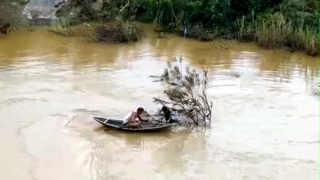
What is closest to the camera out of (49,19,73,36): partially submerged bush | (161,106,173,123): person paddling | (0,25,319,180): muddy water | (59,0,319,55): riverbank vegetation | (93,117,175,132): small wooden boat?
(0,25,319,180): muddy water

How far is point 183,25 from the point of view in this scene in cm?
1716

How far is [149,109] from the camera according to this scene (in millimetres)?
10656

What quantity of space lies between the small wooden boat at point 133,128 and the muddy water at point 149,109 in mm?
117

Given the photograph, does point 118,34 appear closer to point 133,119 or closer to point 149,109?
point 149,109

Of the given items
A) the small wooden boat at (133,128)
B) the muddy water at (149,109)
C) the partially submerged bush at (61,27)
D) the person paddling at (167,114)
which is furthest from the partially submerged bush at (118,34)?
the small wooden boat at (133,128)

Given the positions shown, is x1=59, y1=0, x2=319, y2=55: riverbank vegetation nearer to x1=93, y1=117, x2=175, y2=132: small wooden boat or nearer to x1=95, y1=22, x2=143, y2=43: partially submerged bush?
x1=95, y1=22, x2=143, y2=43: partially submerged bush

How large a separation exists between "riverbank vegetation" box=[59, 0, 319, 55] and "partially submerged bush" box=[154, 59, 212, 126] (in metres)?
3.03

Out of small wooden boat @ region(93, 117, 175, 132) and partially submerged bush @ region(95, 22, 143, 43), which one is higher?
partially submerged bush @ region(95, 22, 143, 43)

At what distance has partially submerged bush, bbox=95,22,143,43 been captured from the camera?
16000 millimetres

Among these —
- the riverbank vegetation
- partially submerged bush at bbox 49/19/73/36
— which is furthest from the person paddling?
partially submerged bush at bbox 49/19/73/36

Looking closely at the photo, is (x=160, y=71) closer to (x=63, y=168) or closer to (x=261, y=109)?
(x=261, y=109)

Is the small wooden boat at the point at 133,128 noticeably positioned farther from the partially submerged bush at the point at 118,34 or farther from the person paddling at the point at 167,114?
the partially submerged bush at the point at 118,34

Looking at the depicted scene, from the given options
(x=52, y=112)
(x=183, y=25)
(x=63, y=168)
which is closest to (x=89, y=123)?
(x=52, y=112)

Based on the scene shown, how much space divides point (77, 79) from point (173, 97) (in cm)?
309
